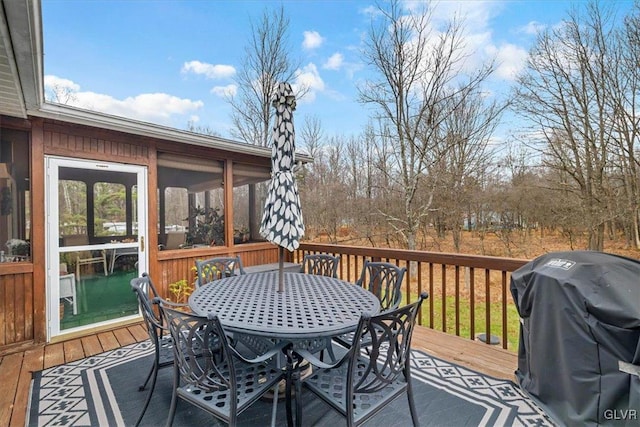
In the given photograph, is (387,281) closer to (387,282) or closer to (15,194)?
(387,282)

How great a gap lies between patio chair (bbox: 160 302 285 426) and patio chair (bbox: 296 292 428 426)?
284 mm

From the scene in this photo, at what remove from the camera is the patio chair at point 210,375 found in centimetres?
151

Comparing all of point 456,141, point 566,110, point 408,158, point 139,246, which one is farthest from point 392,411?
point 566,110

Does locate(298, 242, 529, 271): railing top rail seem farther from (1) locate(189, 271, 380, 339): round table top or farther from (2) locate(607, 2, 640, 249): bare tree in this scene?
(2) locate(607, 2, 640, 249): bare tree

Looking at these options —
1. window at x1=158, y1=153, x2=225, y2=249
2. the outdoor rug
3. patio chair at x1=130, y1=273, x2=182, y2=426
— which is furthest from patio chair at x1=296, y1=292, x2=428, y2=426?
window at x1=158, y1=153, x2=225, y2=249

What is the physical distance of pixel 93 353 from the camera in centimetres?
304

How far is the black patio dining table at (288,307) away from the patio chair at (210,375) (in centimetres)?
16

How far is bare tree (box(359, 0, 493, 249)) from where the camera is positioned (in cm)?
807

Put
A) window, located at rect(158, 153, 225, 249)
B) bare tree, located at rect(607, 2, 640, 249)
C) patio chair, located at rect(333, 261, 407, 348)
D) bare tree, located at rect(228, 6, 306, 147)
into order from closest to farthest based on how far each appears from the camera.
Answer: patio chair, located at rect(333, 261, 407, 348), window, located at rect(158, 153, 225, 249), bare tree, located at rect(607, 2, 640, 249), bare tree, located at rect(228, 6, 306, 147)

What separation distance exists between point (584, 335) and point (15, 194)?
505 centimetres

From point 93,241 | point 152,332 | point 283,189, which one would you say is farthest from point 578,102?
point 93,241

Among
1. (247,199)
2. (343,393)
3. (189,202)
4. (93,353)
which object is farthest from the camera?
(247,199)

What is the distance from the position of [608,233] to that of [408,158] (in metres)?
5.60

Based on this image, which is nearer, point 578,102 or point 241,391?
point 241,391
